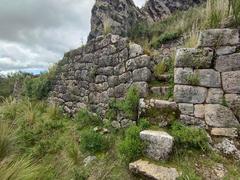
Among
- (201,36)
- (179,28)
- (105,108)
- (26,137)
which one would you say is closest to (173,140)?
(201,36)

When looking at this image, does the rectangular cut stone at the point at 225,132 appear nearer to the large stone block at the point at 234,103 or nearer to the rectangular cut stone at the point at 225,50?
the large stone block at the point at 234,103

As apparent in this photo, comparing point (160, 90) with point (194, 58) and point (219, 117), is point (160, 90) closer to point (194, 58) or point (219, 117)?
point (194, 58)

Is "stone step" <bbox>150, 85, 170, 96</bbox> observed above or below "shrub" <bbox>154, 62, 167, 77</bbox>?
below

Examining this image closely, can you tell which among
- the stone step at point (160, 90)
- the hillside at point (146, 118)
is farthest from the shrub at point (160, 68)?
the stone step at point (160, 90)

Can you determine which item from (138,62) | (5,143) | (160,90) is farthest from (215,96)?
(5,143)

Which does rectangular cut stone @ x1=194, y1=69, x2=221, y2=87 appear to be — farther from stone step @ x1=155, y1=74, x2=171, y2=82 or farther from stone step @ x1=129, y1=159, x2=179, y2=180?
stone step @ x1=129, y1=159, x2=179, y2=180

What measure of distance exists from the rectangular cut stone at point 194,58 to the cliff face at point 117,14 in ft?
41.4

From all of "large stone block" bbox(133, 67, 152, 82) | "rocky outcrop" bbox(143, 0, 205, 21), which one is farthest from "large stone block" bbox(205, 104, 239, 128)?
"rocky outcrop" bbox(143, 0, 205, 21)

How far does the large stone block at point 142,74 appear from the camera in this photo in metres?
4.32

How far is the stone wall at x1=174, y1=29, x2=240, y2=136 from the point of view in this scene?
11.1 feet

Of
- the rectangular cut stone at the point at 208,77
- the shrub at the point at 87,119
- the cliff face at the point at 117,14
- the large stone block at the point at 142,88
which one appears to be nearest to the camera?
the rectangular cut stone at the point at 208,77

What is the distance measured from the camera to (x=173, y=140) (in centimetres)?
334

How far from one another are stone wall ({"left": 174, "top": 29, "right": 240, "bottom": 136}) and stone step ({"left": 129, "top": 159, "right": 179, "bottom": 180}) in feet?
2.69

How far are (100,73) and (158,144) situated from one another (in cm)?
264
